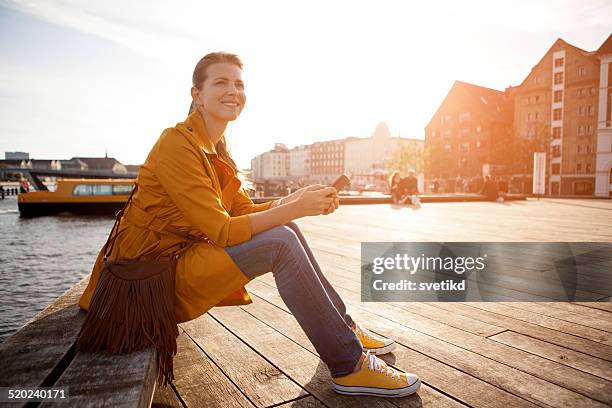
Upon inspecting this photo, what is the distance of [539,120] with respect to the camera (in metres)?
45.4

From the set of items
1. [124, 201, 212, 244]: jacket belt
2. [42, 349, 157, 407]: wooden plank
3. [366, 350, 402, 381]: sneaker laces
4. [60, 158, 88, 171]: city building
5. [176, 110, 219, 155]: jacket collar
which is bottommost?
[366, 350, 402, 381]: sneaker laces

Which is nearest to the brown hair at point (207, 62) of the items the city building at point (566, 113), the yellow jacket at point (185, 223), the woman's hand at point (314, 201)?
the yellow jacket at point (185, 223)

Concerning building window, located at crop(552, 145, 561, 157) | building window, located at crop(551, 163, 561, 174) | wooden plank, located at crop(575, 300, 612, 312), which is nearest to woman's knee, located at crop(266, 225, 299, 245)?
wooden plank, located at crop(575, 300, 612, 312)

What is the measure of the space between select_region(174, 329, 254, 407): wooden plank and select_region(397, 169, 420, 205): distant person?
13.7m

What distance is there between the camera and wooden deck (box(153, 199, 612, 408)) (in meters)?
1.63

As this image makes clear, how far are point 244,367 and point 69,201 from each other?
2616cm

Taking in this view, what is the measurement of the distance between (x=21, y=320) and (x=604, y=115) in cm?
4642

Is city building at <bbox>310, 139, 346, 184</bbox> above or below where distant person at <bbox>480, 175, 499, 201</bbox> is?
above

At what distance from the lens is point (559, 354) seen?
200cm

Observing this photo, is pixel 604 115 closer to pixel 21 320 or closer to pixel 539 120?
pixel 539 120

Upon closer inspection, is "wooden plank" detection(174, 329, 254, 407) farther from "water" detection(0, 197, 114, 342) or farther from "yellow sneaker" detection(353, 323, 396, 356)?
"water" detection(0, 197, 114, 342)

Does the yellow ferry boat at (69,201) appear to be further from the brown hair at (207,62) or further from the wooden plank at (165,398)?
the wooden plank at (165,398)

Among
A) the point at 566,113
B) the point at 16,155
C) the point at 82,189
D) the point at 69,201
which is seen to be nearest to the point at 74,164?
the point at 16,155

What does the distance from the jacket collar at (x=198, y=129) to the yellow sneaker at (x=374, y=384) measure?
112cm
